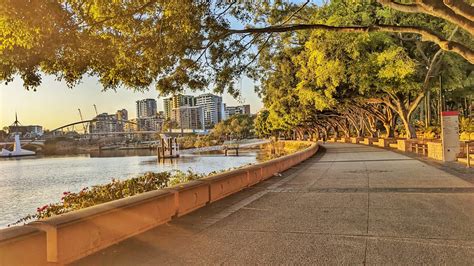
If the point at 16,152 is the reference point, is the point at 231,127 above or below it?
above

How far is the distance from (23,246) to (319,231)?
4.30 metres

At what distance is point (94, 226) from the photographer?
19.1 feet

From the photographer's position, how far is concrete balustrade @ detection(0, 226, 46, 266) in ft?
14.4

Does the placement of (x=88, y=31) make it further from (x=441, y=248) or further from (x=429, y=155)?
(x=429, y=155)

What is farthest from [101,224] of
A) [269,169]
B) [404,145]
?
[404,145]

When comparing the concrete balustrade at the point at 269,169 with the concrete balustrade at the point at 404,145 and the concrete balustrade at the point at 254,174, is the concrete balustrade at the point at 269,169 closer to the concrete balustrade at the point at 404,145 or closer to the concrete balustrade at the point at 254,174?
the concrete balustrade at the point at 254,174

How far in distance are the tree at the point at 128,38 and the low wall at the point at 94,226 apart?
361 cm

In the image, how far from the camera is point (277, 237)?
6.52 metres

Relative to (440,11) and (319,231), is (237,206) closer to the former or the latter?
(319,231)

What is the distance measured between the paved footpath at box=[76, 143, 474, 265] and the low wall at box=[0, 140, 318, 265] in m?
0.18

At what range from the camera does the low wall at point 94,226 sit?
469 cm

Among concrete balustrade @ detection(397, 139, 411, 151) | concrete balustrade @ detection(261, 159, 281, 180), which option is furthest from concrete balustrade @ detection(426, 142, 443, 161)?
concrete balustrade @ detection(261, 159, 281, 180)

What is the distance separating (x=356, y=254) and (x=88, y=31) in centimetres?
762

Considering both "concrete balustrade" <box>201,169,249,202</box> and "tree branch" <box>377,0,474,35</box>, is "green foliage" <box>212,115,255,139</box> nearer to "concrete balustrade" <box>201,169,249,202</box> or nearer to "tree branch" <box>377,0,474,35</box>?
"concrete balustrade" <box>201,169,249,202</box>
